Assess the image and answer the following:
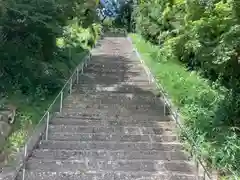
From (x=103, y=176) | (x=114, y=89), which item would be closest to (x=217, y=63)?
(x=103, y=176)

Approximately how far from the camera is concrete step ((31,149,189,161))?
792 centimetres

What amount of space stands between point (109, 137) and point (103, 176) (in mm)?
1929

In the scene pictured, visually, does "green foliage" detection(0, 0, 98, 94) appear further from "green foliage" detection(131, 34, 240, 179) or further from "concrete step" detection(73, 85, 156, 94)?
"green foliage" detection(131, 34, 240, 179)

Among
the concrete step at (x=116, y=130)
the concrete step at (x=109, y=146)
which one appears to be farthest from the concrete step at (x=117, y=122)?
the concrete step at (x=109, y=146)

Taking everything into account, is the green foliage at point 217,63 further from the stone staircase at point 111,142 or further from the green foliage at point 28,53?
the green foliage at point 28,53

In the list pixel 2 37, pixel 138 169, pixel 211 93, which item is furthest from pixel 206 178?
pixel 2 37

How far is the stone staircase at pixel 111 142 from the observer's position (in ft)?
Answer: 24.0

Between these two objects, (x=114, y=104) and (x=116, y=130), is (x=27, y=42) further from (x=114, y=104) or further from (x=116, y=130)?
(x=116, y=130)

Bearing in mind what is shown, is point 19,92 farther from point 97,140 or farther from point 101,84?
point 101,84

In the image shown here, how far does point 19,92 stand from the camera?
403 inches

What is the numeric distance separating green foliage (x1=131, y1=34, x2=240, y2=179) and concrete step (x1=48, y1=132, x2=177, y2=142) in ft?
2.10

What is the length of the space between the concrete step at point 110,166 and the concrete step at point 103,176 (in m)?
0.16

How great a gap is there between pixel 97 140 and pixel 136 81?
6260 mm

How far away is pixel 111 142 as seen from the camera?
28.5 ft
